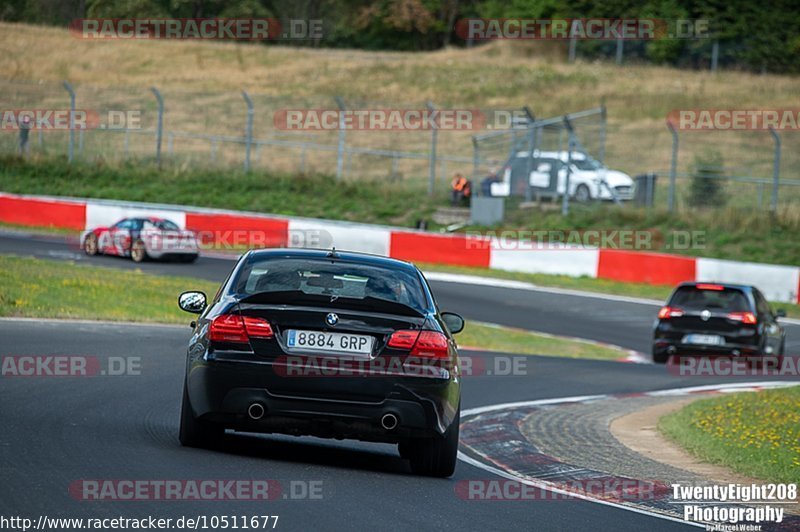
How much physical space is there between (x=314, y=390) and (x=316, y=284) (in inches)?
33.5

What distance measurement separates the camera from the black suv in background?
20.4m

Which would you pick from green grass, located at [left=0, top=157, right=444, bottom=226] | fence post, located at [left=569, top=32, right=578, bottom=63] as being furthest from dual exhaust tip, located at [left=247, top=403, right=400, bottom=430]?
fence post, located at [left=569, top=32, right=578, bottom=63]

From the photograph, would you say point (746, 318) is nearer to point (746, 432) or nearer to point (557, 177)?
point (746, 432)

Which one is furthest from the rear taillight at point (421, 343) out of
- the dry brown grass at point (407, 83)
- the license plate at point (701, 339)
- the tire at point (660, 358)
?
the dry brown grass at point (407, 83)

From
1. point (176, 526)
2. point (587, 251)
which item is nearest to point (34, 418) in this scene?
point (176, 526)

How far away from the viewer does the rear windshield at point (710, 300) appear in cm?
2052

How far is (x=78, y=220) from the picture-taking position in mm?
34656

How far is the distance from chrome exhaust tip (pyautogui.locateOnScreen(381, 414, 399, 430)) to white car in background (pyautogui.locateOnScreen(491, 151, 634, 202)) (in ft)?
89.1

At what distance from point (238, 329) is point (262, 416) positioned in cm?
54

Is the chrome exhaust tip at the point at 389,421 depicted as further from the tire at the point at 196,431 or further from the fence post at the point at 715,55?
the fence post at the point at 715,55

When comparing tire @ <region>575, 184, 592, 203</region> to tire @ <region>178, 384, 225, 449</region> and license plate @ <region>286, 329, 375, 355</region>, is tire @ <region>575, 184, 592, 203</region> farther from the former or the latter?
license plate @ <region>286, 329, 375, 355</region>

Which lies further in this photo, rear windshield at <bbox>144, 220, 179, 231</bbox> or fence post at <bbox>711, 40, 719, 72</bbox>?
fence post at <bbox>711, 40, 719, 72</bbox>

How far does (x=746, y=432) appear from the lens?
11992 millimetres

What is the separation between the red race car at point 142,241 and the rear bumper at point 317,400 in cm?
2102
